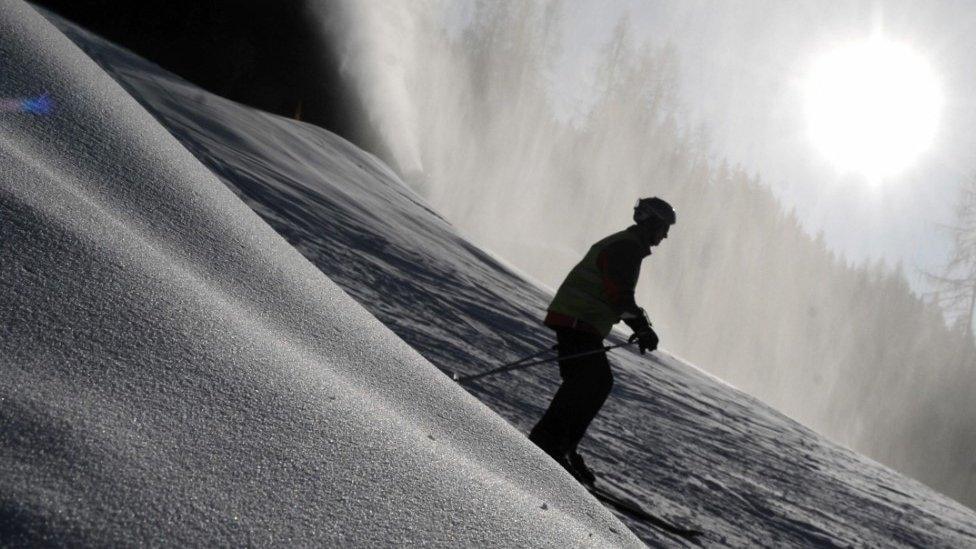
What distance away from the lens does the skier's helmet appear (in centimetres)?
389

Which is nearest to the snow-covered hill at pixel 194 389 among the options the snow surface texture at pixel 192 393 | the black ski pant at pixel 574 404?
the snow surface texture at pixel 192 393

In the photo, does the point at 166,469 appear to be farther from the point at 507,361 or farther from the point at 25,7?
the point at 507,361

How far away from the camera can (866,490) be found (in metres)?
6.65

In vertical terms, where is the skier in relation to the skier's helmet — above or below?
below

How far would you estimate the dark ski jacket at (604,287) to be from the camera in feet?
12.2

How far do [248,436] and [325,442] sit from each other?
168 mm

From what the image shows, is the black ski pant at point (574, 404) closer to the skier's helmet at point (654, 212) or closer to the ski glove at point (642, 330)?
the ski glove at point (642, 330)

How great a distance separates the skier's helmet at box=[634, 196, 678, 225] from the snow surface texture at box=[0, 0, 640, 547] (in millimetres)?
1845

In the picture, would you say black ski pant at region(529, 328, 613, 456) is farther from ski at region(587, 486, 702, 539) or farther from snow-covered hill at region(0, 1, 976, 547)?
snow-covered hill at region(0, 1, 976, 547)

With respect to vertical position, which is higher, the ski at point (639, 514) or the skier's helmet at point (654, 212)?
the skier's helmet at point (654, 212)

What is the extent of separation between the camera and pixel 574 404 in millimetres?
3547

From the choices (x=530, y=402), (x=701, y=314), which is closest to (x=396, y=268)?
(x=530, y=402)

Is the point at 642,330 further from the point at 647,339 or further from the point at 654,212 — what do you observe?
the point at 654,212

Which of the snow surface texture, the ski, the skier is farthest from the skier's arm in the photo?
the snow surface texture
